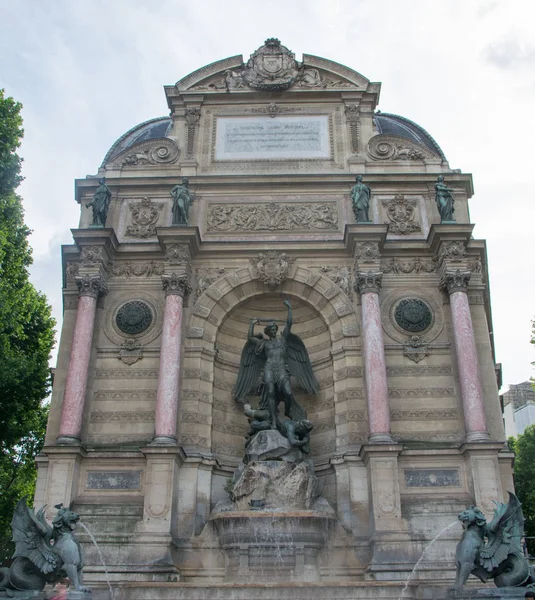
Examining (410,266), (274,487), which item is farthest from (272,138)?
(274,487)

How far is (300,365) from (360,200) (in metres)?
4.83

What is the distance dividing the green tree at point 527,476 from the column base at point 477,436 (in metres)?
12.7

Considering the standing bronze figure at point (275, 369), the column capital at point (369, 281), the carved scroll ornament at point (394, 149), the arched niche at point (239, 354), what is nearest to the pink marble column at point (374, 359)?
the column capital at point (369, 281)

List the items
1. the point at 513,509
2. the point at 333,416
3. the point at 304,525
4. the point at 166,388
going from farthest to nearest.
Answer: the point at 333,416
the point at 166,388
the point at 304,525
the point at 513,509

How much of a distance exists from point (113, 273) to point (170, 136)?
5061mm

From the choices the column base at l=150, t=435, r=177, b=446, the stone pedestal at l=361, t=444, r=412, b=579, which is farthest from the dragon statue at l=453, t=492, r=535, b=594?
the column base at l=150, t=435, r=177, b=446

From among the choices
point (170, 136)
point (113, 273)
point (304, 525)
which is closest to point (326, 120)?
point (170, 136)

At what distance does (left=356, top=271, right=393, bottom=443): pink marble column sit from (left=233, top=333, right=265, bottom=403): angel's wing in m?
2.92

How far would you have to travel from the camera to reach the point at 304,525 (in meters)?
13.9

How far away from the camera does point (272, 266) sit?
17.6 m

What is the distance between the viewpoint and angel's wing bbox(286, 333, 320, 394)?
17.1 m

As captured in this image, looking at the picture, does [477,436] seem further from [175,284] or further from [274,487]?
[175,284]

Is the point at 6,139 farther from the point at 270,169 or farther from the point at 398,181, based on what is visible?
the point at 398,181

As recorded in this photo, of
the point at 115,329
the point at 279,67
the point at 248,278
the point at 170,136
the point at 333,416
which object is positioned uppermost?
the point at 279,67
